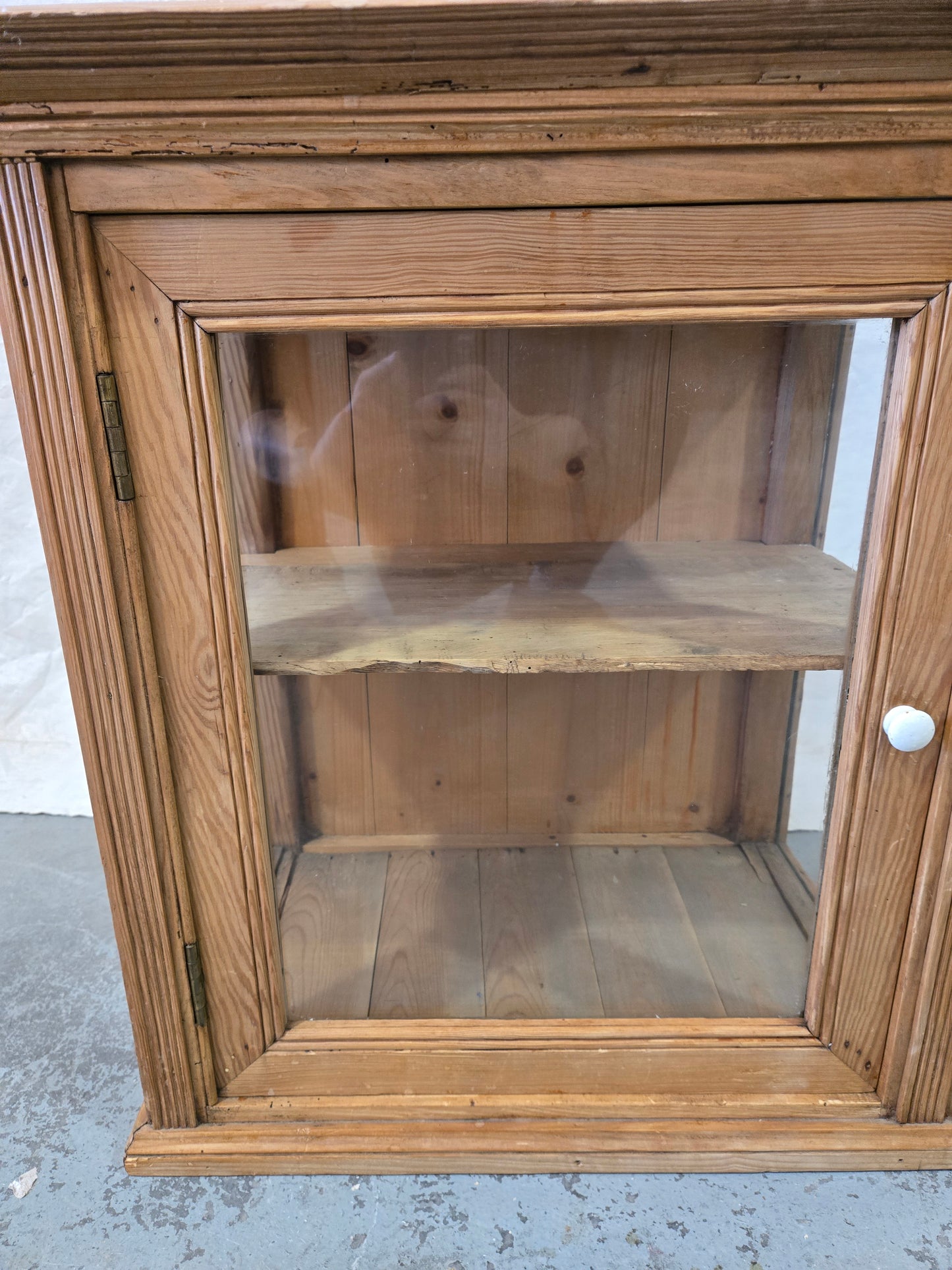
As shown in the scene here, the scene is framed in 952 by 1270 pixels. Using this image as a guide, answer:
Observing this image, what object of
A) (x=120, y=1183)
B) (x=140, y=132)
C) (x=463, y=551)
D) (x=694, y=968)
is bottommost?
(x=120, y=1183)

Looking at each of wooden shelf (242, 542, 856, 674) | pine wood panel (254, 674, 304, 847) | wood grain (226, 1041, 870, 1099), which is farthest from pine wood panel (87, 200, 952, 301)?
wood grain (226, 1041, 870, 1099)

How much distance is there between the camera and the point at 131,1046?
0.97 m

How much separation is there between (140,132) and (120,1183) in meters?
0.92

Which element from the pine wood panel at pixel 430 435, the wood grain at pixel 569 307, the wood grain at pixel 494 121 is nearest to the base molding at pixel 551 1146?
the pine wood panel at pixel 430 435

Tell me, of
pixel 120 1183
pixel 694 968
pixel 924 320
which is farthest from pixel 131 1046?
pixel 924 320

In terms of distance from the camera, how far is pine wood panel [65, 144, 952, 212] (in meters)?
0.58

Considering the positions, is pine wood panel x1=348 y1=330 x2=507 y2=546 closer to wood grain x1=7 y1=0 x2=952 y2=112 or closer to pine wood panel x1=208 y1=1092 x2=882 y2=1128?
wood grain x1=7 y1=0 x2=952 y2=112

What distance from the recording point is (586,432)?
76 cm

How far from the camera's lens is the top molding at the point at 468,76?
507 mm

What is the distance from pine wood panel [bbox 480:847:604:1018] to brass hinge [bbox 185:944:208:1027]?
0.27 meters

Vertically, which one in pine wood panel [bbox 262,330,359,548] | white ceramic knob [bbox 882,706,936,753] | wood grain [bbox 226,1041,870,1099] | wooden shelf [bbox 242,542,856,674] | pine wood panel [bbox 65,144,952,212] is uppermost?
pine wood panel [bbox 65,144,952,212]

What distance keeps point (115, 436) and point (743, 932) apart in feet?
2.46

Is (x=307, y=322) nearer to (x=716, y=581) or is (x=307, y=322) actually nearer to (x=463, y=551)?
(x=463, y=551)

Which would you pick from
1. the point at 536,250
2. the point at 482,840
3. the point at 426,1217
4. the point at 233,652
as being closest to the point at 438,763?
the point at 482,840
